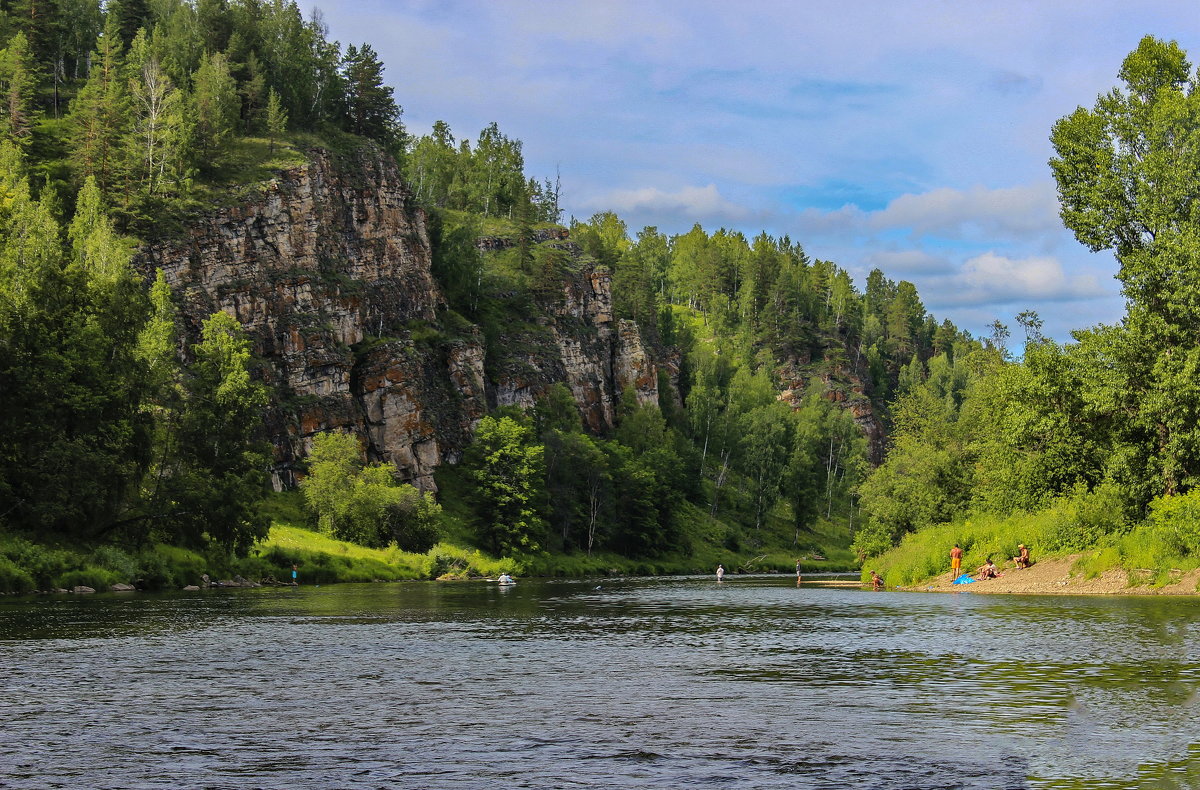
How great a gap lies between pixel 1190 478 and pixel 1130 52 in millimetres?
25419

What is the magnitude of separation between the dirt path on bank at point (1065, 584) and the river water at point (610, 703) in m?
7.18

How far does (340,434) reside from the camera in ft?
364

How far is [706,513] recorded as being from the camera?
175 meters

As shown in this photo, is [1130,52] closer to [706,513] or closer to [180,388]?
[180,388]

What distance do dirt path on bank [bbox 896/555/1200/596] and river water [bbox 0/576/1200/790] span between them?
718 cm

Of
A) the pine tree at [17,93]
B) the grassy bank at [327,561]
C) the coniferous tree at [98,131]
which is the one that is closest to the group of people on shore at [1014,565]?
the grassy bank at [327,561]

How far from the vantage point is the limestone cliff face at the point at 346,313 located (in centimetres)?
12031

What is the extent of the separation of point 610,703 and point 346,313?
122862 millimetres

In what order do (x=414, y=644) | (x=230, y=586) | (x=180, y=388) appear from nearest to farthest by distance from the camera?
(x=414, y=644) → (x=230, y=586) → (x=180, y=388)

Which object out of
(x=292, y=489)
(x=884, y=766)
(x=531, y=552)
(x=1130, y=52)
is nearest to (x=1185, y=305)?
(x=1130, y=52)

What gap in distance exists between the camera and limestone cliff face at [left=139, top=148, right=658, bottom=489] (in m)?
120

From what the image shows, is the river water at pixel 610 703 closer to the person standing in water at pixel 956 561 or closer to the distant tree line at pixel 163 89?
the person standing in water at pixel 956 561

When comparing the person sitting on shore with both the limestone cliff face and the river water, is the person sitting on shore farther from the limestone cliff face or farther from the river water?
the limestone cliff face

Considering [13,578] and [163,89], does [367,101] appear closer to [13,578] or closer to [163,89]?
[163,89]
